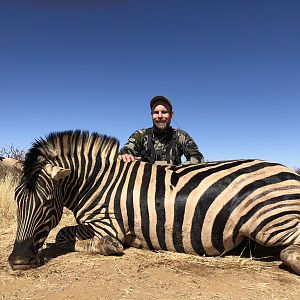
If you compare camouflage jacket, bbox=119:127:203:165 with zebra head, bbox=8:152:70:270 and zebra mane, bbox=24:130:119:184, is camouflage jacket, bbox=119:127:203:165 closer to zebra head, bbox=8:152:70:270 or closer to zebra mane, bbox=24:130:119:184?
zebra mane, bbox=24:130:119:184

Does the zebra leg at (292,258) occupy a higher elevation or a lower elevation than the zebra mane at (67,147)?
lower

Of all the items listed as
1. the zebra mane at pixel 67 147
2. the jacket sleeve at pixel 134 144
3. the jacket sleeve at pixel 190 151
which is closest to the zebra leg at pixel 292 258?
the zebra mane at pixel 67 147

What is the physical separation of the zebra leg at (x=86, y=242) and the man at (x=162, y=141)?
6.23 feet

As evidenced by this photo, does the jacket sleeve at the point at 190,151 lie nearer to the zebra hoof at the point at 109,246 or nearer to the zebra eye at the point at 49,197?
the zebra hoof at the point at 109,246

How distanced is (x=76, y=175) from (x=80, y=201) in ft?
0.83

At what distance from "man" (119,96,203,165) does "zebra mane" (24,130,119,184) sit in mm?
1349

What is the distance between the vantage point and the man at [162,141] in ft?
17.2

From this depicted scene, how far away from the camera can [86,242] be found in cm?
336

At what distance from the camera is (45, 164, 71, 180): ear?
3.17 metres

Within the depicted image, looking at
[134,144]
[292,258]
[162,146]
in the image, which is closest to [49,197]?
[292,258]

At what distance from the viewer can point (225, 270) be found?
9.68 ft

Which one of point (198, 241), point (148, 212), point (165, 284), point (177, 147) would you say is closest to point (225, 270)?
point (198, 241)

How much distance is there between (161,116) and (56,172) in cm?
247

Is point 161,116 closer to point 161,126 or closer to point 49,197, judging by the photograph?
point 161,126
